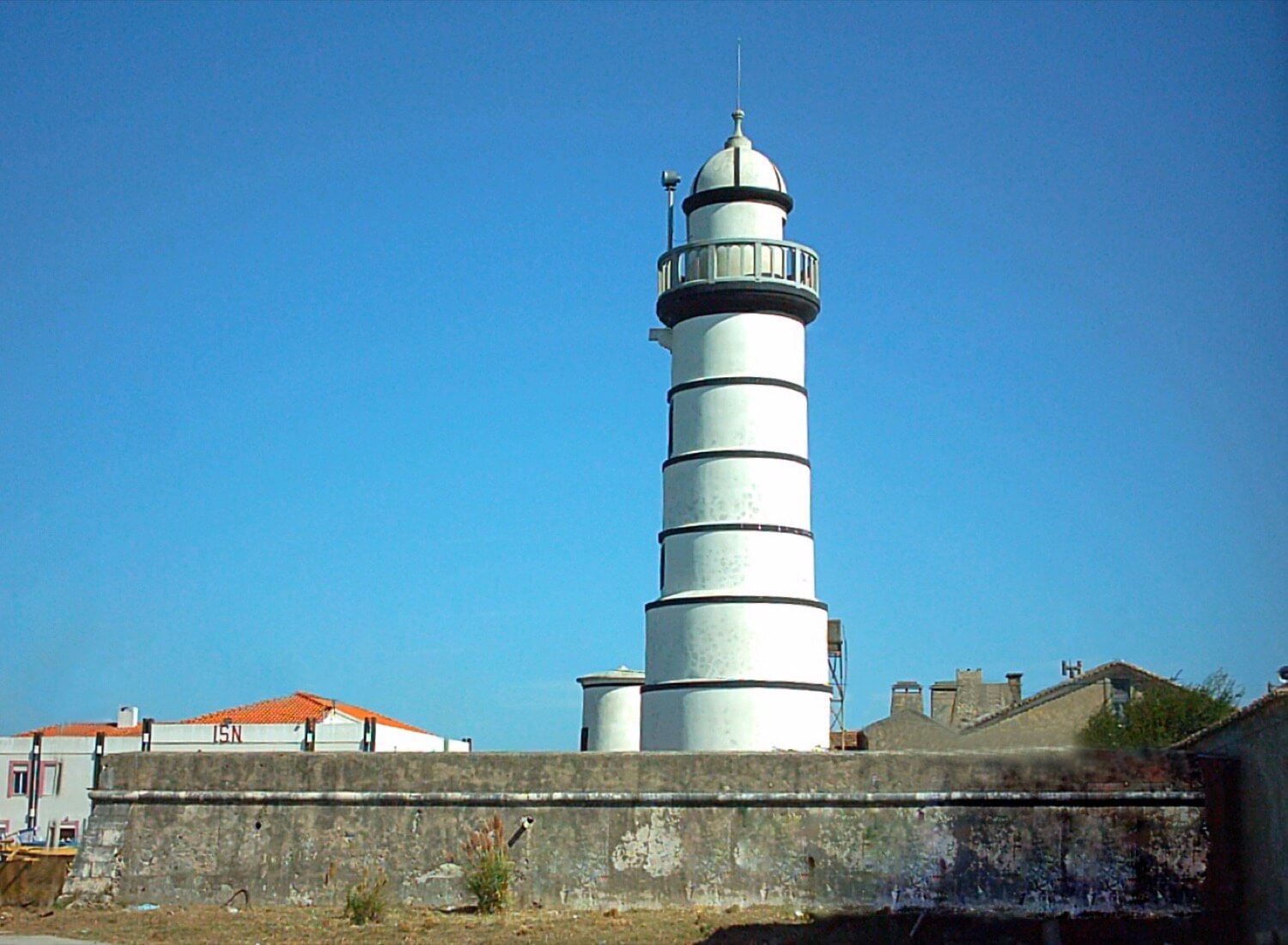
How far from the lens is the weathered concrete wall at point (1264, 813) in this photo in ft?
47.8

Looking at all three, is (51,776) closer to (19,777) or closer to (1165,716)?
(19,777)

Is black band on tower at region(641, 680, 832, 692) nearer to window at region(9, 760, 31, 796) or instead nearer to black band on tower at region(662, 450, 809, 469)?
black band on tower at region(662, 450, 809, 469)

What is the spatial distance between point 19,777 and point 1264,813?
3323cm

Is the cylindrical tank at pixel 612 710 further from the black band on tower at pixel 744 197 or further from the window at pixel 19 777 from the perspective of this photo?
the window at pixel 19 777

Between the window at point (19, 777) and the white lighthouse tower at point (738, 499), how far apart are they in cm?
2260

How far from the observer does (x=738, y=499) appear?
76.9 feet

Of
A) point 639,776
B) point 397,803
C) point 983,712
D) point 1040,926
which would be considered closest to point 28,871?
point 397,803

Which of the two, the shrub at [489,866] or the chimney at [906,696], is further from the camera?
the chimney at [906,696]

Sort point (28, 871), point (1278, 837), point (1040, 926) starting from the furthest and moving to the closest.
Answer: point (28, 871)
point (1040, 926)
point (1278, 837)

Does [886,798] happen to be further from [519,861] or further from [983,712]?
[983,712]

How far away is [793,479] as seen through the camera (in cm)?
2381

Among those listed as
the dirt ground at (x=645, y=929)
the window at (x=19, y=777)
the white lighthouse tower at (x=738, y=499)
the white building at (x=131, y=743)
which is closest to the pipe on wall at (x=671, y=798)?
the dirt ground at (x=645, y=929)

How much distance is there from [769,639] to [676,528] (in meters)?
2.23

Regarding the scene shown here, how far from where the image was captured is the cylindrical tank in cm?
2914
